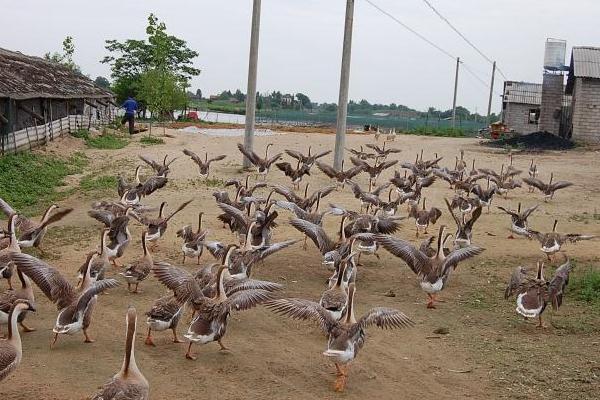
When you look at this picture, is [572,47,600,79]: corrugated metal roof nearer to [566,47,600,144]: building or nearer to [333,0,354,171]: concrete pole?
[566,47,600,144]: building

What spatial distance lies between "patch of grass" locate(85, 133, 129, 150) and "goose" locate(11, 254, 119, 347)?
76.7 feet

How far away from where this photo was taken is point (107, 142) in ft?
109

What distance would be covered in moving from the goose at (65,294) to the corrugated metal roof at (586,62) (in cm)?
3172

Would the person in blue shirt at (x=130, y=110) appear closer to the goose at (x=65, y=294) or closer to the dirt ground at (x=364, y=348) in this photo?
the dirt ground at (x=364, y=348)

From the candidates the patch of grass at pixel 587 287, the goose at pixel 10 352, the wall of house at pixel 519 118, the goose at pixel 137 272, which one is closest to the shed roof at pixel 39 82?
the goose at pixel 137 272

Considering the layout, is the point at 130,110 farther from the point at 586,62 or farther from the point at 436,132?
the point at 586,62

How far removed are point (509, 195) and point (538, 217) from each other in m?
3.67

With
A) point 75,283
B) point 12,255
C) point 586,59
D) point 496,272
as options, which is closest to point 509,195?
point 496,272

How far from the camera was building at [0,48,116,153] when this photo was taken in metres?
22.9

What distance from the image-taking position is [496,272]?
1252cm

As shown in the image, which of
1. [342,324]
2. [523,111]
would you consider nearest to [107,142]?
[342,324]

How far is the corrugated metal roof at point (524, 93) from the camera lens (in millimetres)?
48375

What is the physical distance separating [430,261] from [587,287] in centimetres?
250

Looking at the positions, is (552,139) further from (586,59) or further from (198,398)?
(198,398)
